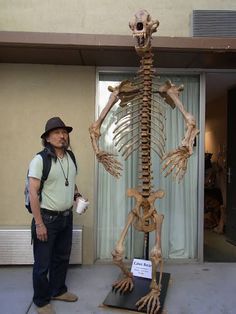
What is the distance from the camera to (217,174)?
8.34m

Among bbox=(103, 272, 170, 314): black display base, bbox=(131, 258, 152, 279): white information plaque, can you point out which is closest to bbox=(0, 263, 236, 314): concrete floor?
bbox=(103, 272, 170, 314): black display base

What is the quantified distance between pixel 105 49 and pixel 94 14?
1.02 m

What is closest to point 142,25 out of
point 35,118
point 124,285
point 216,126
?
point 35,118

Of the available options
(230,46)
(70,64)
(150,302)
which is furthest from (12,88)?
(150,302)

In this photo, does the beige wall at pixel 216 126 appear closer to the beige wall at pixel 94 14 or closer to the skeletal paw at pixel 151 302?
the beige wall at pixel 94 14

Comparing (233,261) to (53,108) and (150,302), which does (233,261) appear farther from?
(53,108)

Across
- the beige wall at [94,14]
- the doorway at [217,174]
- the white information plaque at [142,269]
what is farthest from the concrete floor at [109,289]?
the beige wall at [94,14]

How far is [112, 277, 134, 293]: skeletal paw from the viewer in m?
4.33

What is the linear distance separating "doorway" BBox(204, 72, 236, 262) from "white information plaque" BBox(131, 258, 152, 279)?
5.65ft

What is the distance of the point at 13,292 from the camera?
4469 millimetres

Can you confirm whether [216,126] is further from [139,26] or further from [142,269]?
[139,26]

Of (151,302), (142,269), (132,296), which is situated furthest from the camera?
(142,269)

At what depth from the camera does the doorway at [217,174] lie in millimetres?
6340

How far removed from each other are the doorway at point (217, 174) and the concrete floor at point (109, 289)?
2.69 feet
